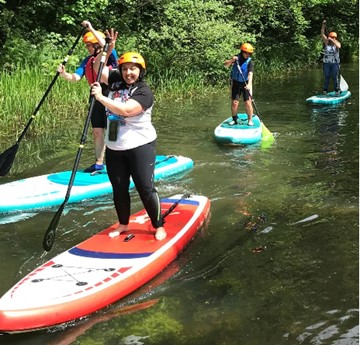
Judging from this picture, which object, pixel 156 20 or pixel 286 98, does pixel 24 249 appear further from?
pixel 156 20

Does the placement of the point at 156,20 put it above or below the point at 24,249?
above

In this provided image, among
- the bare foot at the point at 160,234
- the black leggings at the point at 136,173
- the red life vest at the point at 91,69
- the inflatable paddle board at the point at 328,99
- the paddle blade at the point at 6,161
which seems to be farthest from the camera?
the inflatable paddle board at the point at 328,99

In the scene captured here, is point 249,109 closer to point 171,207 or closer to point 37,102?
point 37,102

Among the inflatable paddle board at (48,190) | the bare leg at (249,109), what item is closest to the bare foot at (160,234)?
the inflatable paddle board at (48,190)

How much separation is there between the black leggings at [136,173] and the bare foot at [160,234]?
4 cm

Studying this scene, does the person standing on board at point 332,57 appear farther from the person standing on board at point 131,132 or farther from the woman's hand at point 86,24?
the person standing on board at point 131,132

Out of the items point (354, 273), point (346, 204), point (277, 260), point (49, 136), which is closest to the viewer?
point (354, 273)

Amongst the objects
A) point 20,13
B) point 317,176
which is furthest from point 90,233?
point 20,13

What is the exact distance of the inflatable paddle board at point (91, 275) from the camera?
141 inches

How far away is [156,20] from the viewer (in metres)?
16.7

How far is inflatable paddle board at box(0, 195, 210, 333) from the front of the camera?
358cm

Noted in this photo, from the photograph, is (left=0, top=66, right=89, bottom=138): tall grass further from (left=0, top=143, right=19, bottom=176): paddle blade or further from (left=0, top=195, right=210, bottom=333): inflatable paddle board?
(left=0, top=195, right=210, bottom=333): inflatable paddle board

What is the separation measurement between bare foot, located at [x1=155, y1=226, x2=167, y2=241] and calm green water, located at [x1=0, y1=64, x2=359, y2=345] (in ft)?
0.81

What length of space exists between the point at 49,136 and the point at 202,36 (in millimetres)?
7372
